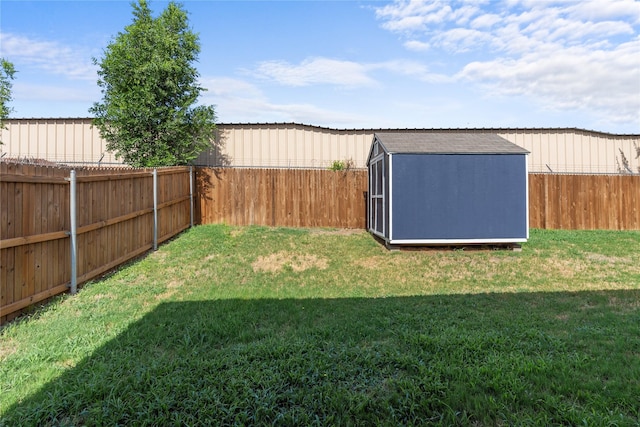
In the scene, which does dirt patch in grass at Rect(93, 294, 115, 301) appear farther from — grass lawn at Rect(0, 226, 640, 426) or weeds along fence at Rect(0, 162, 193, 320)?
weeds along fence at Rect(0, 162, 193, 320)

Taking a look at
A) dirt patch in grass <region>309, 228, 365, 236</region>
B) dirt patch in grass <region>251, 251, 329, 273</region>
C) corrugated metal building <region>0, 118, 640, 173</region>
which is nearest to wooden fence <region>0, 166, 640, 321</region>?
dirt patch in grass <region>309, 228, 365, 236</region>

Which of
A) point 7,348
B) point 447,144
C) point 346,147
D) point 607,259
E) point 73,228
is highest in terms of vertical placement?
point 346,147

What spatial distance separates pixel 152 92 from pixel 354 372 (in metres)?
9.77

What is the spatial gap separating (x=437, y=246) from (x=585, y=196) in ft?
20.0

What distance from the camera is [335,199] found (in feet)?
35.4

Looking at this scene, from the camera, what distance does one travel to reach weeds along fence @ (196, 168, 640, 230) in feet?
34.9

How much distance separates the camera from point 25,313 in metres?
4.16

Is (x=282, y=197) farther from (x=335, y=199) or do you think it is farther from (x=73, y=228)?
(x=73, y=228)

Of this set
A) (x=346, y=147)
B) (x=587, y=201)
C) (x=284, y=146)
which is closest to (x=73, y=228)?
(x=284, y=146)

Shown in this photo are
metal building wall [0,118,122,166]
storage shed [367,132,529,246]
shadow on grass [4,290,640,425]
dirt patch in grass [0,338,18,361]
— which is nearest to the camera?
shadow on grass [4,290,640,425]

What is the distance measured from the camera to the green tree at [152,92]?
9656 mm

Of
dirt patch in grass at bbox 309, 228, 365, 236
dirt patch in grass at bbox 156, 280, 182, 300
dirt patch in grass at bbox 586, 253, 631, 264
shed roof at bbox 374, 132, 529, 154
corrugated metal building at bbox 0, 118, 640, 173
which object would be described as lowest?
dirt patch in grass at bbox 156, 280, 182, 300

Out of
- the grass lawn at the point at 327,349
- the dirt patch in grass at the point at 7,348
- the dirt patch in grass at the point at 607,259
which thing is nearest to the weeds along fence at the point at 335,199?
the dirt patch in grass at the point at 607,259

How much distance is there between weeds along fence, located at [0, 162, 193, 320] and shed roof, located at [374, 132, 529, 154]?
5540 millimetres
